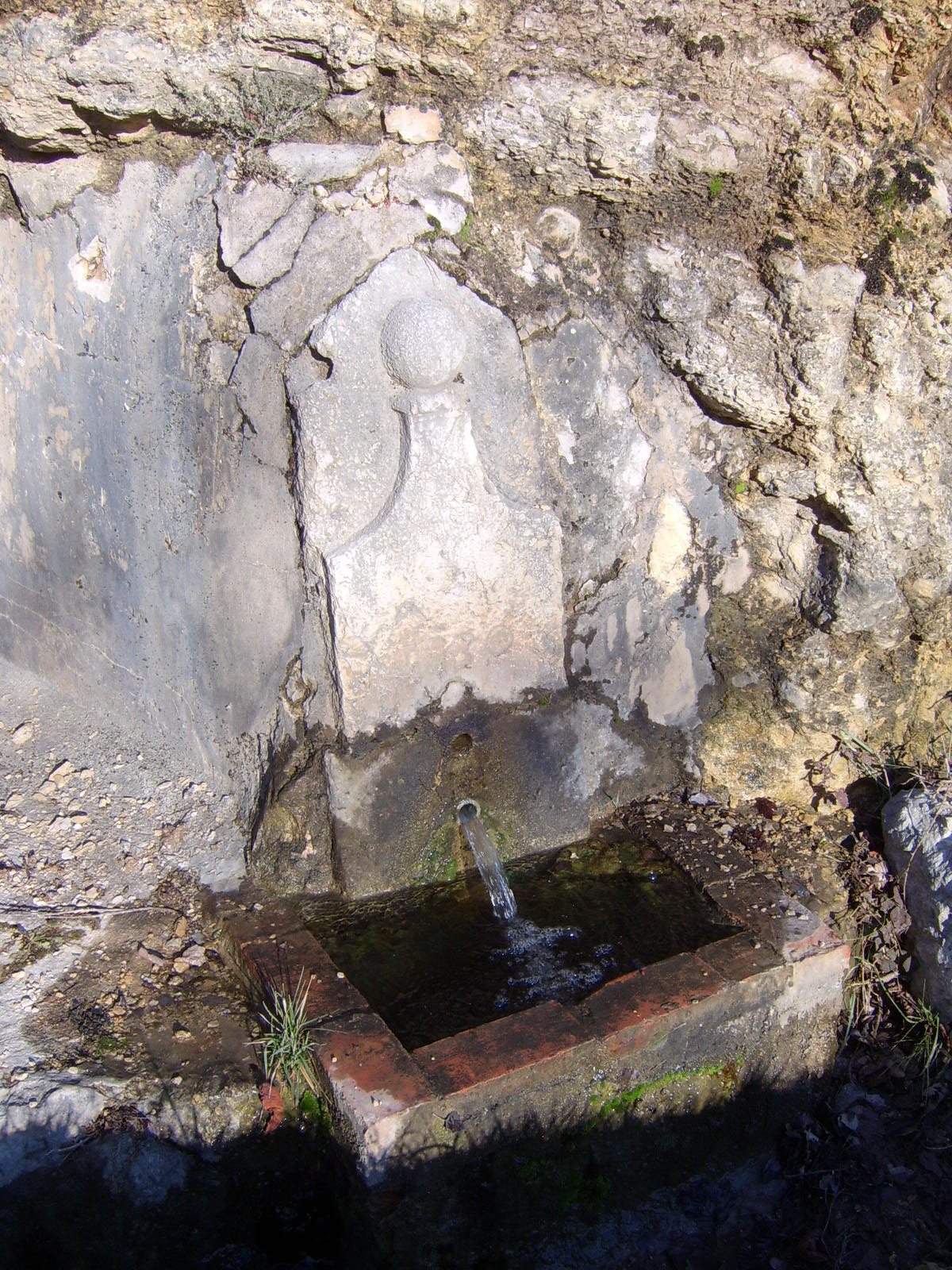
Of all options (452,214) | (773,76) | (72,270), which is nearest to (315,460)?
(452,214)

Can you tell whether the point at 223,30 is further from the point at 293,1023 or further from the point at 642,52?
the point at 293,1023

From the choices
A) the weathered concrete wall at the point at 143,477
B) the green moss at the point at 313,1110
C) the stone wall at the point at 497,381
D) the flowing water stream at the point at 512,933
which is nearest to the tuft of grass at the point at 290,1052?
the green moss at the point at 313,1110

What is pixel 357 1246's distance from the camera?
190cm

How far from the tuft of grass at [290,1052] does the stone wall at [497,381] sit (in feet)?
1.64

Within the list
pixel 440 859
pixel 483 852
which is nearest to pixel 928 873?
pixel 483 852

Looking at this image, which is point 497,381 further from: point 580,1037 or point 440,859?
point 580,1037

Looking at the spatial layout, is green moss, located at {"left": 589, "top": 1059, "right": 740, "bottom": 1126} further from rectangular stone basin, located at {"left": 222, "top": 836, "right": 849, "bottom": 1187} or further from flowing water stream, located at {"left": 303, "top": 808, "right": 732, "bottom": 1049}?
flowing water stream, located at {"left": 303, "top": 808, "right": 732, "bottom": 1049}

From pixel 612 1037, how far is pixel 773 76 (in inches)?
81.2

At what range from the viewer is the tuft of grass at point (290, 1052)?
196 cm

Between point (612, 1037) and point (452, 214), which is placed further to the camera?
point (452, 214)

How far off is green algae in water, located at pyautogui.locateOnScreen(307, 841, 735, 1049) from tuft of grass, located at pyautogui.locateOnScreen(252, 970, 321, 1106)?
0.77ft

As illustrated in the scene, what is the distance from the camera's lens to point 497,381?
2.33 metres

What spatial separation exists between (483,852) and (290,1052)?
30.9 inches

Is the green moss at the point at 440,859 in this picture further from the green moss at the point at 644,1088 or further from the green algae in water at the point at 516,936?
the green moss at the point at 644,1088
